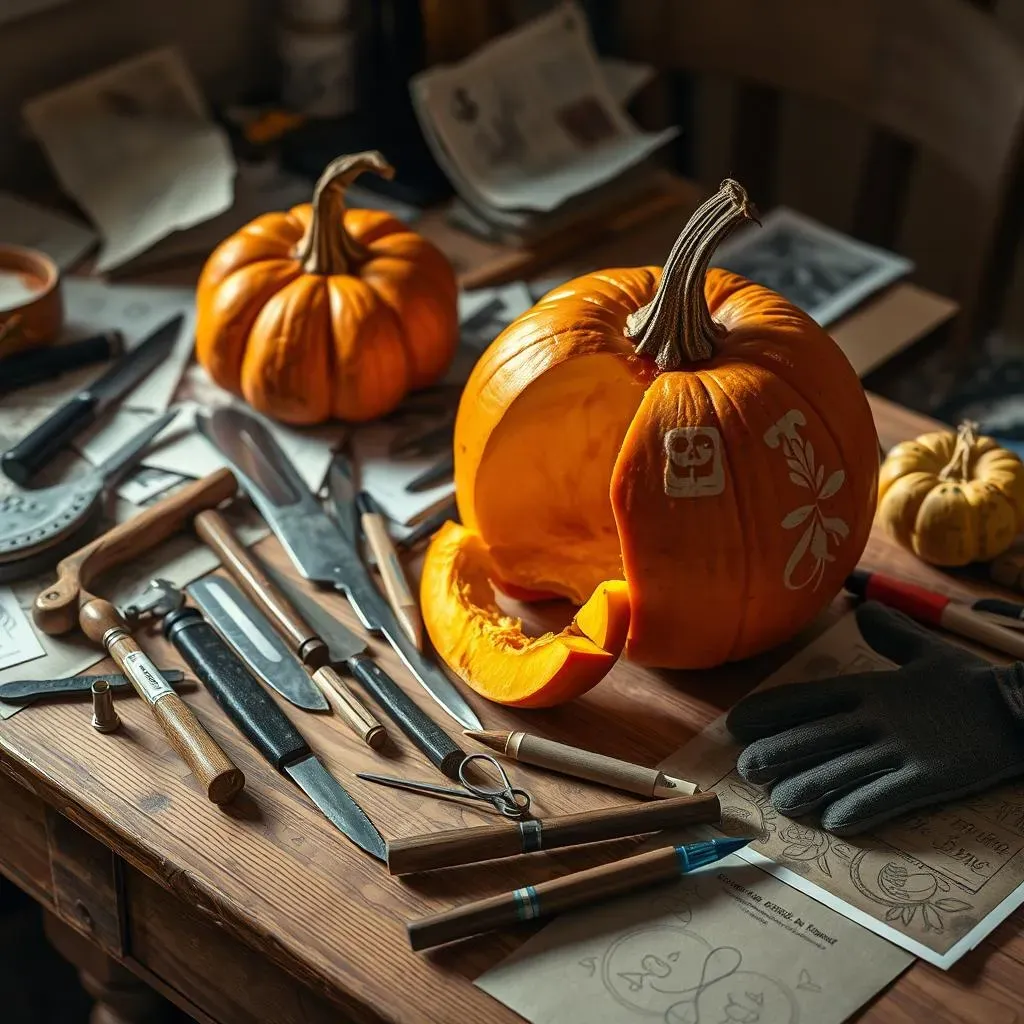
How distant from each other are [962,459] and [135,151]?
3.31 ft

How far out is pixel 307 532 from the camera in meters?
1.15

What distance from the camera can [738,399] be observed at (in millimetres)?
940

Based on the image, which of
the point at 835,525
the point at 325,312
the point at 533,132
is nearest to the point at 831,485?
the point at 835,525

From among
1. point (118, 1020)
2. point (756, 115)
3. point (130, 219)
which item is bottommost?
point (118, 1020)

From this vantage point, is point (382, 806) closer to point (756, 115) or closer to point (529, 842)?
point (529, 842)

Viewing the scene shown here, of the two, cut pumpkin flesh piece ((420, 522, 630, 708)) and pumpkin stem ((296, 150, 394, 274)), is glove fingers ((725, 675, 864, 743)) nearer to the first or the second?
cut pumpkin flesh piece ((420, 522, 630, 708))

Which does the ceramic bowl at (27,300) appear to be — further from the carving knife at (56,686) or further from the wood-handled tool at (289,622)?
the carving knife at (56,686)

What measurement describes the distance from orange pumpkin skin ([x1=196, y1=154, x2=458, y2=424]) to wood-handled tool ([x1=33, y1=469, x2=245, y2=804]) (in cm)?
13

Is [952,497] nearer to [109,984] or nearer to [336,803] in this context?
[336,803]

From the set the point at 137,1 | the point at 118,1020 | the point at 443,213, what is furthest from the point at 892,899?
the point at 137,1

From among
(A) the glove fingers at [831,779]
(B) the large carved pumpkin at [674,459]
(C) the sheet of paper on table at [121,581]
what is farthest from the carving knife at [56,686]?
(A) the glove fingers at [831,779]

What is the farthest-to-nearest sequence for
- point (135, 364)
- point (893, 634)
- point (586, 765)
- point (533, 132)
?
point (533, 132), point (135, 364), point (893, 634), point (586, 765)

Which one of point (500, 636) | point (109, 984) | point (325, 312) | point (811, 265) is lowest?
point (109, 984)

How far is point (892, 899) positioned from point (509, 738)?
10.7 inches
